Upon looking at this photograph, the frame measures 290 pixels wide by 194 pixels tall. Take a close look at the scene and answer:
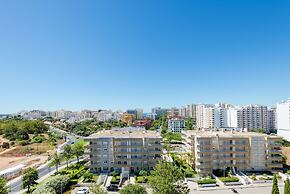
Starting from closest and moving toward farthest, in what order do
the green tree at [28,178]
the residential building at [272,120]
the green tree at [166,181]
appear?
1. the green tree at [166,181]
2. the green tree at [28,178]
3. the residential building at [272,120]

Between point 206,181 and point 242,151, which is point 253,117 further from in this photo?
point 206,181

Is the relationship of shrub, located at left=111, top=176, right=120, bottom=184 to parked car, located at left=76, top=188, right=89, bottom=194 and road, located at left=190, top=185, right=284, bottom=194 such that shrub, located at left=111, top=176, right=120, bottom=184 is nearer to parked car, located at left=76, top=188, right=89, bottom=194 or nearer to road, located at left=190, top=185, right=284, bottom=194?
parked car, located at left=76, top=188, right=89, bottom=194

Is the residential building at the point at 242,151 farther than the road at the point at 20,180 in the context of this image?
Yes

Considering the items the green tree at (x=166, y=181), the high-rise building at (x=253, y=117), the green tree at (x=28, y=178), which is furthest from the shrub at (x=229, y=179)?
the high-rise building at (x=253, y=117)

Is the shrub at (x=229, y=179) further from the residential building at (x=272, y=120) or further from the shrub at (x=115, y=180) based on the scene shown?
the residential building at (x=272, y=120)

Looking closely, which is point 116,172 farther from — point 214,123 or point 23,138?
point 214,123

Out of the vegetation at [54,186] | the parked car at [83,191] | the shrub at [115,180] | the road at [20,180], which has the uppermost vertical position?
the vegetation at [54,186]

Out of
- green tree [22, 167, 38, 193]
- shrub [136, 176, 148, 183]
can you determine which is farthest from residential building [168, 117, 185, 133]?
green tree [22, 167, 38, 193]

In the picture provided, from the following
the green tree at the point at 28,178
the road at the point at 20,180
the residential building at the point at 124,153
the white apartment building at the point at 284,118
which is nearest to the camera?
the green tree at the point at 28,178
